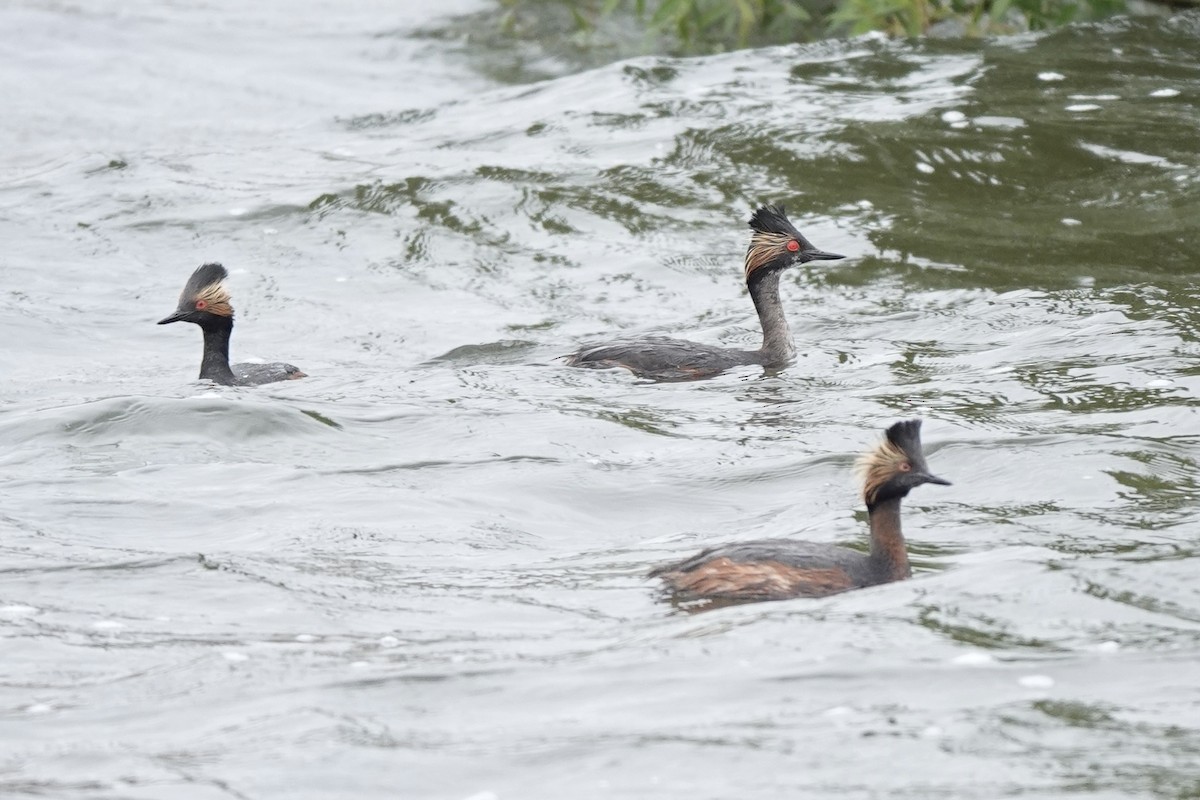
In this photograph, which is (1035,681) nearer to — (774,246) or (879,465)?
(879,465)

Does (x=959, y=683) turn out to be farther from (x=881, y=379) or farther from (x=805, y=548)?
(x=881, y=379)

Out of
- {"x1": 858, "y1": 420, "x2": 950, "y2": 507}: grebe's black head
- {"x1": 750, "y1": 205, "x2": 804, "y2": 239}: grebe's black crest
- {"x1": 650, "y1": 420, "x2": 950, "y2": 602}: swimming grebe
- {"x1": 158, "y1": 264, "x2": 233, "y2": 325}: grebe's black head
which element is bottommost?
{"x1": 650, "y1": 420, "x2": 950, "y2": 602}: swimming grebe

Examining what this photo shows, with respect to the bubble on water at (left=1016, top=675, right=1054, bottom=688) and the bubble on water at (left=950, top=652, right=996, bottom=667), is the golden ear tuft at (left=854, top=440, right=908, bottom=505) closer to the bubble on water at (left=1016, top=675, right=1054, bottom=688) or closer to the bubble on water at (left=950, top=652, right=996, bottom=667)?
the bubble on water at (left=950, top=652, right=996, bottom=667)

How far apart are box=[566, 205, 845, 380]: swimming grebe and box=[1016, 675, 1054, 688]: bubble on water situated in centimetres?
597

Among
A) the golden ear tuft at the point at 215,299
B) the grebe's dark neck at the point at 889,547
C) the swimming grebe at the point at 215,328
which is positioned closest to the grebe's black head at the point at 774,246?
the swimming grebe at the point at 215,328

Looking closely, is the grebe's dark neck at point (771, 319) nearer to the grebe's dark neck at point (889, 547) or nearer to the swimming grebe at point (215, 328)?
the swimming grebe at point (215, 328)

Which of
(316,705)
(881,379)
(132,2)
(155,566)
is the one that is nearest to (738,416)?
(881,379)

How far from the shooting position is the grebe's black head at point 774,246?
13.9m

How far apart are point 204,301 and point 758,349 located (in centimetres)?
418

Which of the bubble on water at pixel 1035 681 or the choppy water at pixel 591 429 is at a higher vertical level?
the choppy water at pixel 591 429

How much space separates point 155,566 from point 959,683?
13.7 feet

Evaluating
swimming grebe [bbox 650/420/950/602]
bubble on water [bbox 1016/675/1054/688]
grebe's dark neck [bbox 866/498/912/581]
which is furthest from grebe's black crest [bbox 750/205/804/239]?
bubble on water [bbox 1016/675/1054/688]

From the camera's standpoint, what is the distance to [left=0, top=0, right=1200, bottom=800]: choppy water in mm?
6949

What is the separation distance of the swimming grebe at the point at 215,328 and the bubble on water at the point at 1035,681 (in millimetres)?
7183
